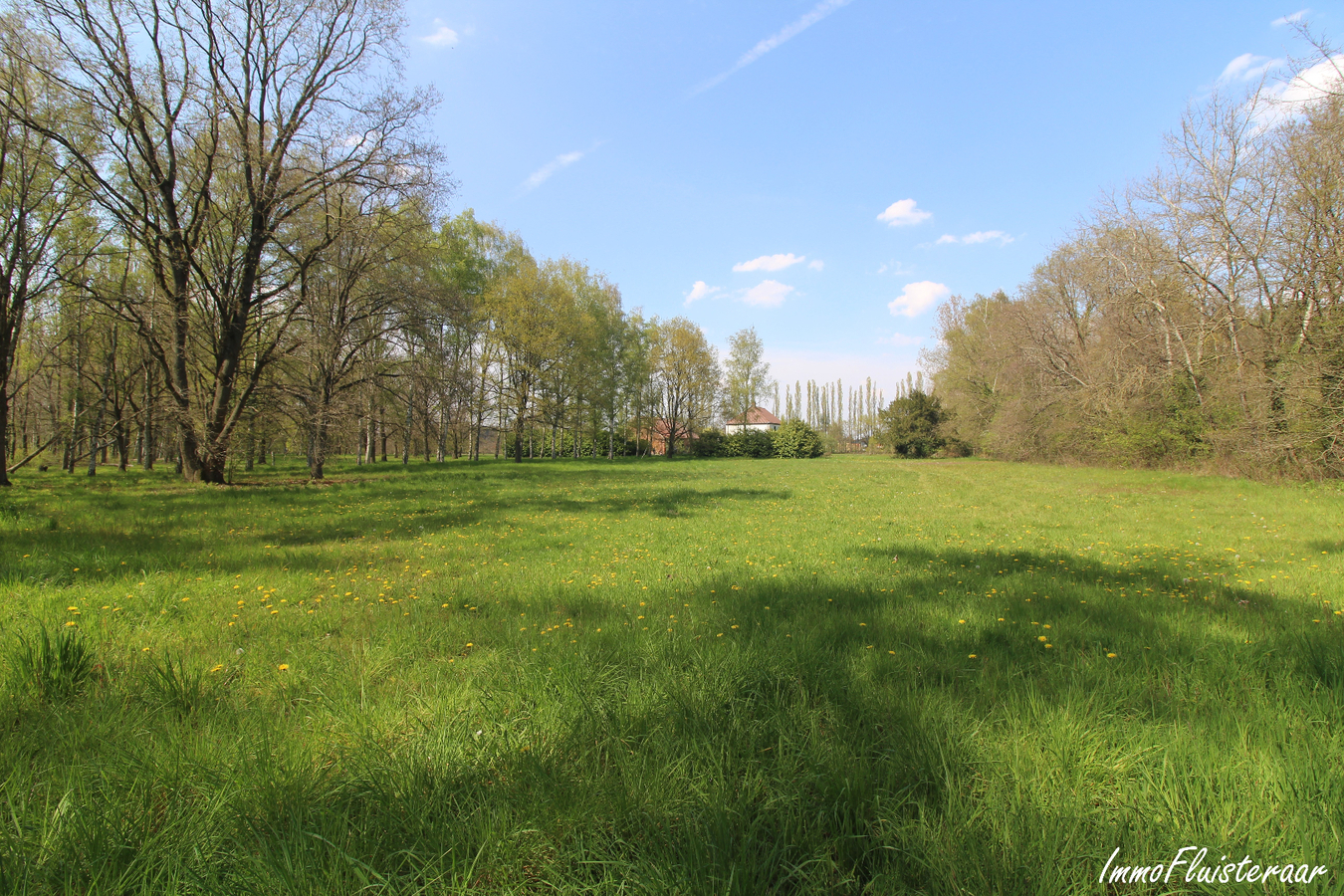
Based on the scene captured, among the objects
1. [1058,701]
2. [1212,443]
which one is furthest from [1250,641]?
[1212,443]

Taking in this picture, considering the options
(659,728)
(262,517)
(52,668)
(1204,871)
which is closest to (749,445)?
(262,517)

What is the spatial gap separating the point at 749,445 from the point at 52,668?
58199mm

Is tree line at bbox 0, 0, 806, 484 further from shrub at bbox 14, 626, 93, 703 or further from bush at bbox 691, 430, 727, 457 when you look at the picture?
bush at bbox 691, 430, 727, 457

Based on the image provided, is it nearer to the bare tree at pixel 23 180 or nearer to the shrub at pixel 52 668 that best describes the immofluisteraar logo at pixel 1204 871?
the shrub at pixel 52 668

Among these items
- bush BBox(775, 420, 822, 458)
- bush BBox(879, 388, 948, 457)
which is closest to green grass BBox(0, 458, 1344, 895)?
bush BBox(879, 388, 948, 457)

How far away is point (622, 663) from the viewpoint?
10.8 ft

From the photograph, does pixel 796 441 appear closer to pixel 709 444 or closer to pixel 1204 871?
pixel 709 444

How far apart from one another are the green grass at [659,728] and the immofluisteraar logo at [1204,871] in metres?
0.03

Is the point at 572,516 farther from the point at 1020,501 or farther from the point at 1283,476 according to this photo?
the point at 1283,476

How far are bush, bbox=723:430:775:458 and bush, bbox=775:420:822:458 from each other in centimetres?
138

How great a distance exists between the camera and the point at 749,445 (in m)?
59.7

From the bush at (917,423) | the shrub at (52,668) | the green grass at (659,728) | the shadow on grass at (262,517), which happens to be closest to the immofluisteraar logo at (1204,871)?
the green grass at (659,728)

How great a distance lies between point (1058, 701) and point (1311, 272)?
22.7 meters

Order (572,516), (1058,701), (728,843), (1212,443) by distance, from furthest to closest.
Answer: (1212,443) → (572,516) → (1058,701) → (728,843)
